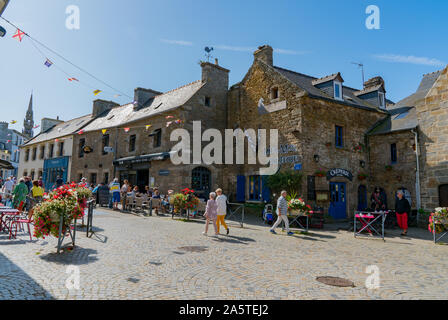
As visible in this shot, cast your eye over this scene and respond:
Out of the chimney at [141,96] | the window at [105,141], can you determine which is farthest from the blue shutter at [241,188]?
the window at [105,141]

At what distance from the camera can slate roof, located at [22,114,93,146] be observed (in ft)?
86.7

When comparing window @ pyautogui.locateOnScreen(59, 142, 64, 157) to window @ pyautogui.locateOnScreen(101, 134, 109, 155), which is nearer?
window @ pyautogui.locateOnScreen(101, 134, 109, 155)

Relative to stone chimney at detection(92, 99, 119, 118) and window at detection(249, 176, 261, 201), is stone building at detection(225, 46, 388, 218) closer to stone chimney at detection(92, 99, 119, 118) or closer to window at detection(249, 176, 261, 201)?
window at detection(249, 176, 261, 201)

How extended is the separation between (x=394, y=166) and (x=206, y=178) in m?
10.0

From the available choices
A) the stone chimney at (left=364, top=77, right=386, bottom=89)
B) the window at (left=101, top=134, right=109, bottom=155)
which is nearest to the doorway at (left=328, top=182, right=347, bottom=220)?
the stone chimney at (left=364, top=77, right=386, bottom=89)

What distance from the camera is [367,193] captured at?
627 inches

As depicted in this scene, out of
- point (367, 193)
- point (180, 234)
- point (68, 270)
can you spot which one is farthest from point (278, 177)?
point (68, 270)

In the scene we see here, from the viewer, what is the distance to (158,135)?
59.4ft

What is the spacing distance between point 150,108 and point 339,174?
12757 mm

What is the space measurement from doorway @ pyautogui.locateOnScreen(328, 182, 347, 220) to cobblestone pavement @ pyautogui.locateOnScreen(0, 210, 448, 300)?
572cm

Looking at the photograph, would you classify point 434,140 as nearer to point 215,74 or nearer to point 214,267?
point 214,267

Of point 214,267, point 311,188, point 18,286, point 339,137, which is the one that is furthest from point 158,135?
point 18,286

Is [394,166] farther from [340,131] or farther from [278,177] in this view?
[278,177]

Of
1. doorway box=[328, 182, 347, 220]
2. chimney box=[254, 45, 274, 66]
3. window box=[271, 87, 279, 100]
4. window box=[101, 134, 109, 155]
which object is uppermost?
chimney box=[254, 45, 274, 66]
